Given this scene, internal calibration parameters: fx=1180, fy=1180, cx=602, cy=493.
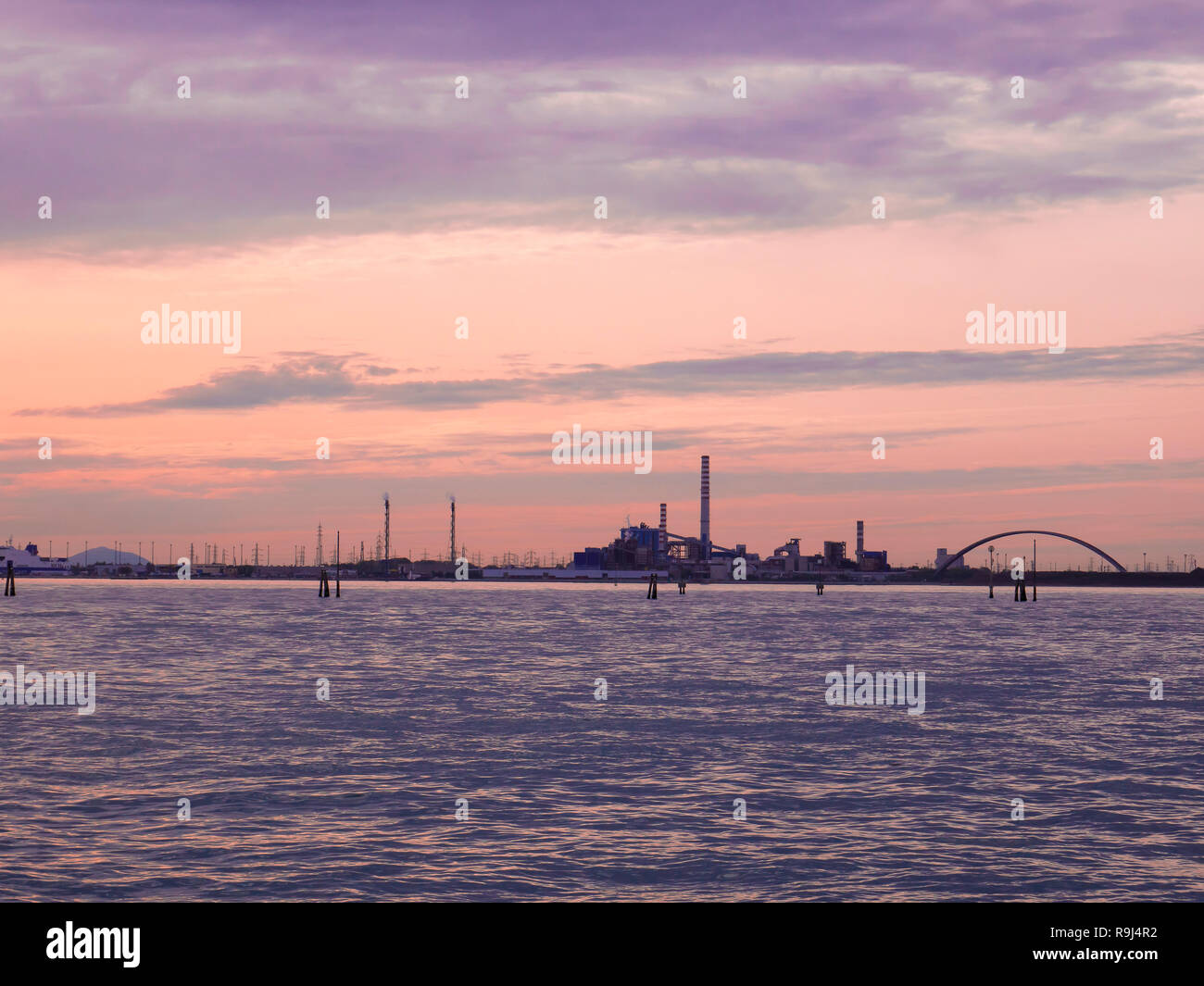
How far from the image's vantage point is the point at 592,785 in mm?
22453

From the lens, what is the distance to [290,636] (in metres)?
75.2

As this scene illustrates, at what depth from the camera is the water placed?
1562 cm

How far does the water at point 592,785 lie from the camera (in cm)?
1562

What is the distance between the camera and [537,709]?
34969 mm

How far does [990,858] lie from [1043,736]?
1464cm

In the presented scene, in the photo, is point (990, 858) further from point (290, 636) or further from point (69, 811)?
point (290, 636)

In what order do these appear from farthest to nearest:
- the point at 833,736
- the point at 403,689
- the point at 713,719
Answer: the point at 403,689 → the point at 713,719 → the point at 833,736

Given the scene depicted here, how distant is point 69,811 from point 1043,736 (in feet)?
74.7
